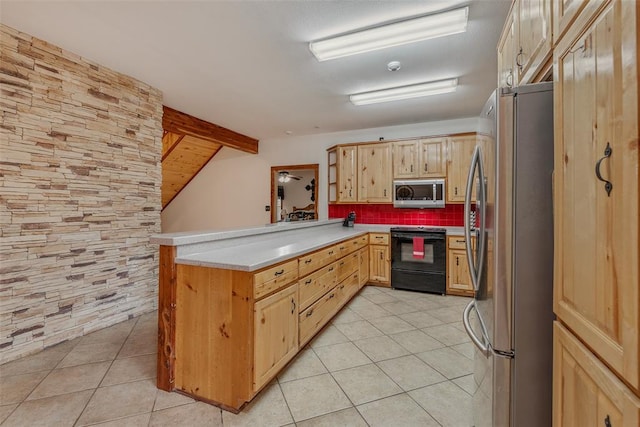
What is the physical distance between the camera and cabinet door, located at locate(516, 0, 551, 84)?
115cm

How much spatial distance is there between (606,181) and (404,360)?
7.00 feet

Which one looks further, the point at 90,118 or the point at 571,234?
the point at 90,118

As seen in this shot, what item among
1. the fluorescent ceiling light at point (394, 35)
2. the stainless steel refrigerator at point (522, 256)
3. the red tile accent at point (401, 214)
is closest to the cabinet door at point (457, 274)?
the red tile accent at point (401, 214)

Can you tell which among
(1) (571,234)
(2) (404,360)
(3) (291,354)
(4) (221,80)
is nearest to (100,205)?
(4) (221,80)

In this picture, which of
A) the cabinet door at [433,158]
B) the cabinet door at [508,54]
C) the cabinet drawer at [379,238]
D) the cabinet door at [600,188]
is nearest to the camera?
Result: the cabinet door at [600,188]

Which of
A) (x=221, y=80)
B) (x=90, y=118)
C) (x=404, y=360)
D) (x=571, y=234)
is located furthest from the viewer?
(x=221, y=80)

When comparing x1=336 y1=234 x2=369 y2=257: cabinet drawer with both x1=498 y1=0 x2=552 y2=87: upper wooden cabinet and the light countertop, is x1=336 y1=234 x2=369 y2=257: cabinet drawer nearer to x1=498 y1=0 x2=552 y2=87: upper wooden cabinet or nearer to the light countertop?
the light countertop

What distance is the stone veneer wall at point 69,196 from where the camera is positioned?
2385 millimetres

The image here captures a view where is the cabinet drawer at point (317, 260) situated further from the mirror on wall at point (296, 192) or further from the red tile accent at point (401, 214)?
the mirror on wall at point (296, 192)

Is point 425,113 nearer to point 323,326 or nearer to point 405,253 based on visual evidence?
point 405,253

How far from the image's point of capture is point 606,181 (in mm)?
691

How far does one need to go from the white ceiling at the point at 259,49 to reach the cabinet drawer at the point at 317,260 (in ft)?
6.16

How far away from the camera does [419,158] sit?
4535 millimetres

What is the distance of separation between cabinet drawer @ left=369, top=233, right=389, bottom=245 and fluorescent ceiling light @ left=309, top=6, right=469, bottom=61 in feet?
9.12
